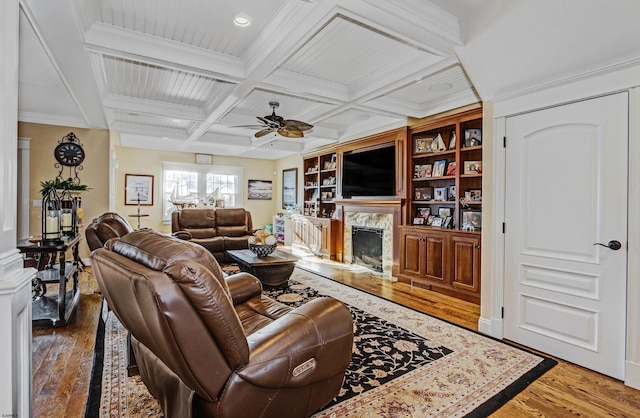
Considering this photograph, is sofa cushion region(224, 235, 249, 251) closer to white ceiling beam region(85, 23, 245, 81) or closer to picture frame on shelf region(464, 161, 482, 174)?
white ceiling beam region(85, 23, 245, 81)

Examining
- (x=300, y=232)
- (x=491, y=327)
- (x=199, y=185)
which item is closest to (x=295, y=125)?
(x=491, y=327)

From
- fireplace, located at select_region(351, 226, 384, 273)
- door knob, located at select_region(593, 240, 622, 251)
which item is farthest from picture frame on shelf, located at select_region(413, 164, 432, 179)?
door knob, located at select_region(593, 240, 622, 251)

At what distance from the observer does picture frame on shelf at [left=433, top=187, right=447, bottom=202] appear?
4770 mm

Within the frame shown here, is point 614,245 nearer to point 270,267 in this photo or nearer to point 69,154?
point 270,267

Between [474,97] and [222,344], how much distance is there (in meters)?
4.11

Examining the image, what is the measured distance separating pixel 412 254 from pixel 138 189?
6.67m

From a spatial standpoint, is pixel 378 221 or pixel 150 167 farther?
pixel 150 167

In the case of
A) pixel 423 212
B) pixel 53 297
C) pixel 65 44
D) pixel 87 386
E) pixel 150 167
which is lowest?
pixel 87 386

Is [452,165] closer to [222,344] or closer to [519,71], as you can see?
[519,71]

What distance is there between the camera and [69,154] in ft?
17.9

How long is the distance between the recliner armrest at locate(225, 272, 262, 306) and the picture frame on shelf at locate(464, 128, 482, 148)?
3391 mm

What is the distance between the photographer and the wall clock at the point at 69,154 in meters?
5.39

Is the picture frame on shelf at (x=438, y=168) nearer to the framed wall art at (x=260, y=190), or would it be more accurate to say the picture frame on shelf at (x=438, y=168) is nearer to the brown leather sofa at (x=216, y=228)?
the brown leather sofa at (x=216, y=228)

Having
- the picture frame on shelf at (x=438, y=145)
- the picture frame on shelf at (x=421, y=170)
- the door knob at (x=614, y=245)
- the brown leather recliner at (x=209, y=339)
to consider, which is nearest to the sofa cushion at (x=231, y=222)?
the picture frame on shelf at (x=421, y=170)
